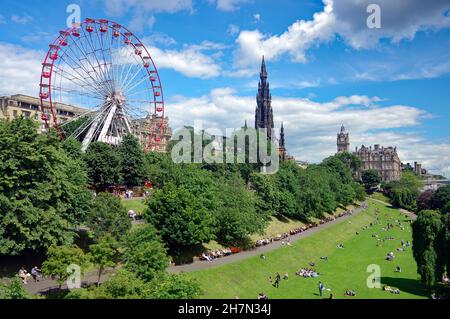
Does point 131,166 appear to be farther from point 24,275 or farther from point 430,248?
point 430,248

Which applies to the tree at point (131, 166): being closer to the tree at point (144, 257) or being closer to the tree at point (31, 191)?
the tree at point (31, 191)

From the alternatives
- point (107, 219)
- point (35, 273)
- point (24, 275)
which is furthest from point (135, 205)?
point (24, 275)

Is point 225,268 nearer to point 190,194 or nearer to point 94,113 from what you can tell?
point 190,194

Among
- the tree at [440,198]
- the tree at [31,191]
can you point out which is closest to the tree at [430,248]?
the tree at [31,191]

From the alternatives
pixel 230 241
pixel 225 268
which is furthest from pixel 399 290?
pixel 230 241

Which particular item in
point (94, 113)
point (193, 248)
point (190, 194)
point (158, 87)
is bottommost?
point (193, 248)

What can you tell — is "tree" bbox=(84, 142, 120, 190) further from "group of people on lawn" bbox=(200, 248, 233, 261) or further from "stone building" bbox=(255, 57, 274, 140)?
"stone building" bbox=(255, 57, 274, 140)
